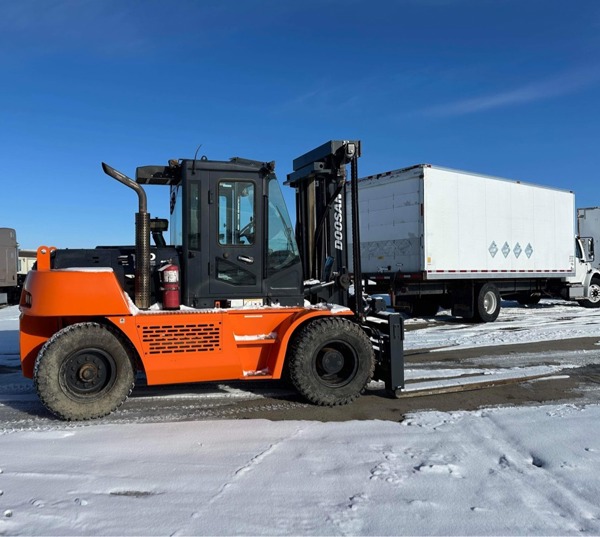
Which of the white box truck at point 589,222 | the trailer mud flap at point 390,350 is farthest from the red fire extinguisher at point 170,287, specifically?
the white box truck at point 589,222

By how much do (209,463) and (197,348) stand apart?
60.4 inches

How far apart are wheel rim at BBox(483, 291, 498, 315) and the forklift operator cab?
371 inches

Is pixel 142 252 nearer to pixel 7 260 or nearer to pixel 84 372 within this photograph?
pixel 84 372

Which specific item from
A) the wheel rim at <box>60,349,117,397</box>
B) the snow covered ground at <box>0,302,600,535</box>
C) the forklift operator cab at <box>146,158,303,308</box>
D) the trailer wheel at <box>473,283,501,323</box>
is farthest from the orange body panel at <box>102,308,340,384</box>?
the trailer wheel at <box>473,283,501,323</box>

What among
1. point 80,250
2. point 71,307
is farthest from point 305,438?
point 80,250

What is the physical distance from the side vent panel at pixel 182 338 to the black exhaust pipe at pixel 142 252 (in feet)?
1.11

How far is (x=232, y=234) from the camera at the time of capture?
5.57m

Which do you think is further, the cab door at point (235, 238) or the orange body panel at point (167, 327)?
the cab door at point (235, 238)

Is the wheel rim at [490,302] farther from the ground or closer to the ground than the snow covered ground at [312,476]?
farther from the ground

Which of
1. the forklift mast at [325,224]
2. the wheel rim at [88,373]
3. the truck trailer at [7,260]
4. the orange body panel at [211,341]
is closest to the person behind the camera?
the wheel rim at [88,373]

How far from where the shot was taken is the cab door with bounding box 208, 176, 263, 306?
18.1ft

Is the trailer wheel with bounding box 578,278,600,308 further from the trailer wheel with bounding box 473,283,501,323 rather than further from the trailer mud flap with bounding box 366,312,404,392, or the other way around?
the trailer mud flap with bounding box 366,312,404,392

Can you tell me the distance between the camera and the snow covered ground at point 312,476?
2996 millimetres

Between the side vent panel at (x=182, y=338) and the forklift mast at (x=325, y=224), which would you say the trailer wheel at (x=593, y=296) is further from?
the side vent panel at (x=182, y=338)
